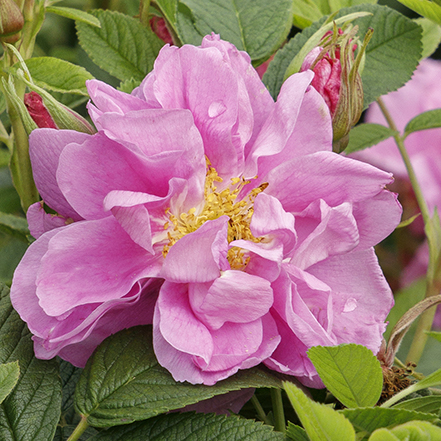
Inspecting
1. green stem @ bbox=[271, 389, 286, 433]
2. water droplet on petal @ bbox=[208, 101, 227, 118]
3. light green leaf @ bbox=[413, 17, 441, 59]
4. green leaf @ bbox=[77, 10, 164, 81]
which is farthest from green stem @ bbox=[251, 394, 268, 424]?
light green leaf @ bbox=[413, 17, 441, 59]

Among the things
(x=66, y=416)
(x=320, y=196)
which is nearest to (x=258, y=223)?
(x=320, y=196)

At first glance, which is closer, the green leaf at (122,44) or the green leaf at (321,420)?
the green leaf at (321,420)

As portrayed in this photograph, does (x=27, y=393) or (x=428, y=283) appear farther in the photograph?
(x=428, y=283)

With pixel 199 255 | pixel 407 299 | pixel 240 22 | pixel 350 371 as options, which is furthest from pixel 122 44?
pixel 407 299

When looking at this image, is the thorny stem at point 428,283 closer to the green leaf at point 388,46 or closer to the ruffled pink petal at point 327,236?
the green leaf at point 388,46

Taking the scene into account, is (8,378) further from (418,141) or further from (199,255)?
(418,141)

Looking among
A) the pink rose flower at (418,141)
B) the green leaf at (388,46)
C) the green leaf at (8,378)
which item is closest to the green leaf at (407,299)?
the pink rose flower at (418,141)

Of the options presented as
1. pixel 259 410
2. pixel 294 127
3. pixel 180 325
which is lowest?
pixel 259 410

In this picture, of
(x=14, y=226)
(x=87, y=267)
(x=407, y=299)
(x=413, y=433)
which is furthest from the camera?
(x=407, y=299)
